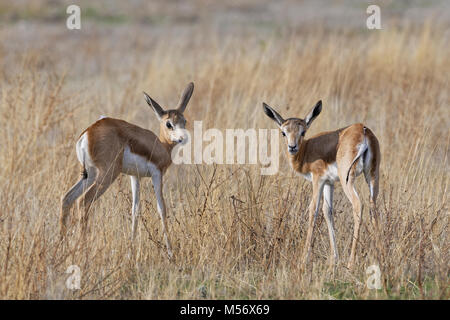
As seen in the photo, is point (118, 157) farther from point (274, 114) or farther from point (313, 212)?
point (313, 212)

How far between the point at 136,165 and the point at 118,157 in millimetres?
191

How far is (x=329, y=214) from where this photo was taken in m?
5.75

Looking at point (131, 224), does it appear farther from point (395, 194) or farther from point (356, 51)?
point (356, 51)

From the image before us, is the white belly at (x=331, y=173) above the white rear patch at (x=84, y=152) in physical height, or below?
below

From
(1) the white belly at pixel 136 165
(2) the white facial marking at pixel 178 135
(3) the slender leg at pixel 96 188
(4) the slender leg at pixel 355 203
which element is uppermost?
(2) the white facial marking at pixel 178 135

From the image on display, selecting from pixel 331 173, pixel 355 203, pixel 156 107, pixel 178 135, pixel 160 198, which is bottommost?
pixel 355 203

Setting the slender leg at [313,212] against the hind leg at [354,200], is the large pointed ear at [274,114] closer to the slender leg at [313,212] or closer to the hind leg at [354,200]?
the slender leg at [313,212]

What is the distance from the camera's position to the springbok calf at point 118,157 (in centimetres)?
549

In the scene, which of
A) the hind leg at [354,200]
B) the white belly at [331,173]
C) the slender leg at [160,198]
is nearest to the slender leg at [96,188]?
the slender leg at [160,198]

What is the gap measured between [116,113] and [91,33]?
8.83m

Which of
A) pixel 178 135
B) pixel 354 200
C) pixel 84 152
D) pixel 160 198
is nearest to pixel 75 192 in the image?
pixel 84 152

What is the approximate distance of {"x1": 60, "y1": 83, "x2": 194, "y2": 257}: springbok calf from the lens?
5488 millimetres

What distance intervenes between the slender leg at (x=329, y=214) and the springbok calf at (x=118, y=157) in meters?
1.23

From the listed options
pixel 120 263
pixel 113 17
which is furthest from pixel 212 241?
pixel 113 17
